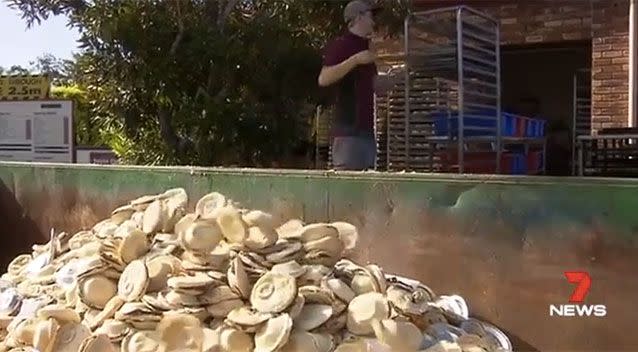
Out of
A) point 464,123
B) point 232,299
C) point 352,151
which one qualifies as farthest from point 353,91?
point 232,299

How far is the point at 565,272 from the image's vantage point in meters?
3.60

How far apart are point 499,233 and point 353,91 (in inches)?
93.2

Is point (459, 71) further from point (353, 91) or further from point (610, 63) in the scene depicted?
point (610, 63)

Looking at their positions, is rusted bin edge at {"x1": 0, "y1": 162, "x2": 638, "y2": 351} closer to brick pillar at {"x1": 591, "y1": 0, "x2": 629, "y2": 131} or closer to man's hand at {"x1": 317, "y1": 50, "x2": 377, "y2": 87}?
man's hand at {"x1": 317, "y1": 50, "x2": 377, "y2": 87}

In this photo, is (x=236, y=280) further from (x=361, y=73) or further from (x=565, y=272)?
(x=361, y=73)

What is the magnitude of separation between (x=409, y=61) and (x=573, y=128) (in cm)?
516

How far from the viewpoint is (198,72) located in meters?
8.19

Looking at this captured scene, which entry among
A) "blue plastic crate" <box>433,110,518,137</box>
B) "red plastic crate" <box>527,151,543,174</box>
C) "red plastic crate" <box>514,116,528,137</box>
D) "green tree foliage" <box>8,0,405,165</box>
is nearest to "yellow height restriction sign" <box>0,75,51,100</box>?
"green tree foliage" <box>8,0,405,165</box>

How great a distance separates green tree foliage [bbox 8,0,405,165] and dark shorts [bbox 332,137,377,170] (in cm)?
226

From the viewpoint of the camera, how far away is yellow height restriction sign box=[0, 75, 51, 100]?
28.7 feet

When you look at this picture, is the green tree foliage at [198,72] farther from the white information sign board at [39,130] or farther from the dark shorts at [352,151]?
the dark shorts at [352,151]

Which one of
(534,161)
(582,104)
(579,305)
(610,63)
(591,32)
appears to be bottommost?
(579,305)

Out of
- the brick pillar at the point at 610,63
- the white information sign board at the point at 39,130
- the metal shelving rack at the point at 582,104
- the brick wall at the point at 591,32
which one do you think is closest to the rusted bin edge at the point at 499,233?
the white information sign board at the point at 39,130

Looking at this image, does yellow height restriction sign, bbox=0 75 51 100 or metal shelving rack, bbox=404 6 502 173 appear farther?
yellow height restriction sign, bbox=0 75 51 100
